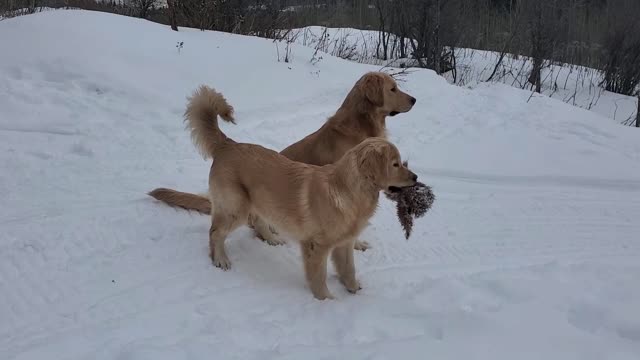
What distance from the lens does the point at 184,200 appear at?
192 inches

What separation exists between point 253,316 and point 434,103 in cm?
615

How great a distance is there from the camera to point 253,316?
3.56 meters

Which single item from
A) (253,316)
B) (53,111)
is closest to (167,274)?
(253,316)

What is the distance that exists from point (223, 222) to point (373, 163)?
4.38 ft

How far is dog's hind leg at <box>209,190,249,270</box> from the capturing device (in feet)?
13.7

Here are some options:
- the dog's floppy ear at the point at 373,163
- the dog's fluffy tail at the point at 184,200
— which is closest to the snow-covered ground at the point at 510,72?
the dog's fluffy tail at the point at 184,200

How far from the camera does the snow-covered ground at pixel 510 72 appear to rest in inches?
473

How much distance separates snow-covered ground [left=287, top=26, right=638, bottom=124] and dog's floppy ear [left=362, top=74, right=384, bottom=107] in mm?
6951

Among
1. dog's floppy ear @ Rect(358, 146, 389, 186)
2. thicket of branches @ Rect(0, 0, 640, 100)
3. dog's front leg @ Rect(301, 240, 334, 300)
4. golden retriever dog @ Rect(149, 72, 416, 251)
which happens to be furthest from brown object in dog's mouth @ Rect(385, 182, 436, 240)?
thicket of branches @ Rect(0, 0, 640, 100)

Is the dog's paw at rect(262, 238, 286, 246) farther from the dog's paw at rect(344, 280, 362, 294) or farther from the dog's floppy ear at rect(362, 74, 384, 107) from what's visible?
the dog's floppy ear at rect(362, 74, 384, 107)

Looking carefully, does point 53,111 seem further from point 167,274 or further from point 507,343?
point 507,343

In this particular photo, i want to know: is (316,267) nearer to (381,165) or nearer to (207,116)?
(381,165)

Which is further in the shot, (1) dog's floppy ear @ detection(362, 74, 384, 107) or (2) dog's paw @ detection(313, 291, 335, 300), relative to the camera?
(1) dog's floppy ear @ detection(362, 74, 384, 107)

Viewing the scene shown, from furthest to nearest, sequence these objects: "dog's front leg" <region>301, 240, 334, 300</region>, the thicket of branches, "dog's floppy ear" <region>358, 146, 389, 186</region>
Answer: the thicket of branches
"dog's front leg" <region>301, 240, 334, 300</region>
"dog's floppy ear" <region>358, 146, 389, 186</region>
